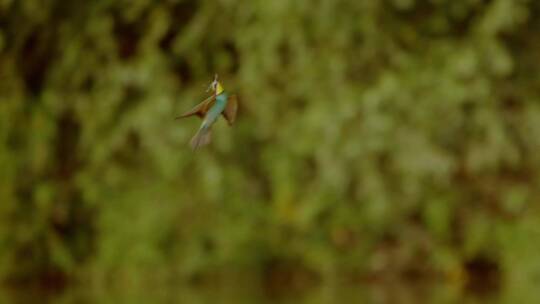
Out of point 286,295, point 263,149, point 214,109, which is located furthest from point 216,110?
point 263,149

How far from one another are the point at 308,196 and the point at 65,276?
4.90 feet

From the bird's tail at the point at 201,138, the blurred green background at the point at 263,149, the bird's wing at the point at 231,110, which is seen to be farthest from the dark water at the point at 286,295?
the bird's tail at the point at 201,138

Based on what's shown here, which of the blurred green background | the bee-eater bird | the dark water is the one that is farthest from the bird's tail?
the blurred green background

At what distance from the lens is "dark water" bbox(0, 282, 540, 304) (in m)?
5.93

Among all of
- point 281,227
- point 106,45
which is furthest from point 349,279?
point 106,45

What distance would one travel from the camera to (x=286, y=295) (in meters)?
6.50

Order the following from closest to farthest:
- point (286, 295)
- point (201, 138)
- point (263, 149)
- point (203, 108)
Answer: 1. point (201, 138)
2. point (203, 108)
3. point (286, 295)
4. point (263, 149)

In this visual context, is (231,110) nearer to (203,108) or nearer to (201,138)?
(203,108)

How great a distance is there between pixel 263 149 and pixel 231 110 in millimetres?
6343

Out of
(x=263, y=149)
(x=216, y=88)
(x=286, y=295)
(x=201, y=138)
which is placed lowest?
(x=201, y=138)

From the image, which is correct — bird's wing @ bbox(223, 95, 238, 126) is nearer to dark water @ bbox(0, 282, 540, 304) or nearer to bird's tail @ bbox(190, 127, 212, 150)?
bird's tail @ bbox(190, 127, 212, 150)

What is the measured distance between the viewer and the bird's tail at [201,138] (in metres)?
1.14

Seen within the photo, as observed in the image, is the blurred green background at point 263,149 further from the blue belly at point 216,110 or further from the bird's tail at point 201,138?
the bird's tail at point 201,138

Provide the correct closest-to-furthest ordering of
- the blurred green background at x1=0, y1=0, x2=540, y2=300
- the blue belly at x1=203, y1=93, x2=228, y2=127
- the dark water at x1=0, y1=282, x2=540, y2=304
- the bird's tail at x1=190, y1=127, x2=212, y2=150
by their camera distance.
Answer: the bird's tail at x1=190, y1=127, x2=212, y2=150 < the blue belly at x1=203, y1=93, x2=228, y2=127 < the dark water at x1=0, y1=282, x2=540, y2=304 < the blurred green background at x1=0, y1=0, x2=540, y2=300
